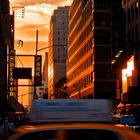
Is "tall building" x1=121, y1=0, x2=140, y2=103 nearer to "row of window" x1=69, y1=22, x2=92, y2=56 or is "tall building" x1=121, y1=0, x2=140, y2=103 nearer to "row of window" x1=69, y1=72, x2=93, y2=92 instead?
"row of window" x1=69, y1=72, x2=93, y2=92

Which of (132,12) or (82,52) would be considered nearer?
(132,12)

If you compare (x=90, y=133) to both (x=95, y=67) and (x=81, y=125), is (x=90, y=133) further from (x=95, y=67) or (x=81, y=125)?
(x=95, y=67)

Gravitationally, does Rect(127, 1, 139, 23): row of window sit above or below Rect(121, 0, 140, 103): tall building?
above

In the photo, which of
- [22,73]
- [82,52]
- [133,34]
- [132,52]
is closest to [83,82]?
[82,52]

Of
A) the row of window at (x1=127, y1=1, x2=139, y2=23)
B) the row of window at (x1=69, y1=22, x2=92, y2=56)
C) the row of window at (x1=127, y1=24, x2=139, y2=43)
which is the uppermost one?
the row of window at (x1=69, y1=22, x2=92, y2=56)

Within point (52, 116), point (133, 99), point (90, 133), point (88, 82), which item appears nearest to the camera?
point (90, 133)

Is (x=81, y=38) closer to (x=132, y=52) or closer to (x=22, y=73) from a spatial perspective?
A: (x=132, y=52)

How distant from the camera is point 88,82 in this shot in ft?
391

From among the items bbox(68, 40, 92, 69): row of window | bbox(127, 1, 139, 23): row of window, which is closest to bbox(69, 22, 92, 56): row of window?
bbox(68, 40, 92, 69): row of window

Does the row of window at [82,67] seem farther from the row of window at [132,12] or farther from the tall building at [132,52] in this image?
the row of window at [132,12]

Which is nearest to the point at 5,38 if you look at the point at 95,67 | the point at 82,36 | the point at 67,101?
the point at 95,67

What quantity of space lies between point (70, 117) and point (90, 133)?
2531mm

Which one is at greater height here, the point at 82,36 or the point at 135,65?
the point at 82,36

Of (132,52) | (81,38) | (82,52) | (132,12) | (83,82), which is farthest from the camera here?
(81,38)
